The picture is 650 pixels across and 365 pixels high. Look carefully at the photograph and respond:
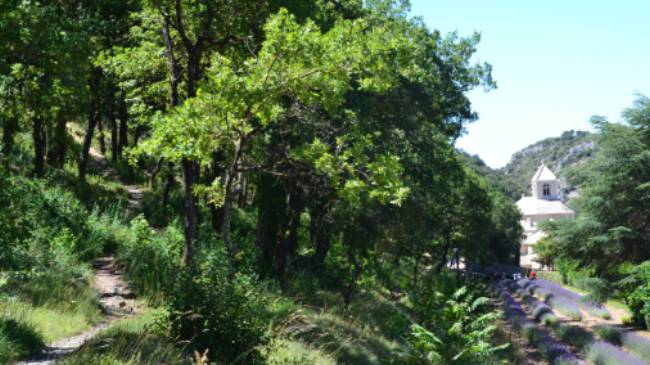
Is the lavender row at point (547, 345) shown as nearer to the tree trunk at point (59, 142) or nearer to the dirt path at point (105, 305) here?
the dirt path at point (105, 305)

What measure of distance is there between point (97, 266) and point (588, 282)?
21.2 metres

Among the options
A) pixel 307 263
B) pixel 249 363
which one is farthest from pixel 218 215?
pixel 249 363

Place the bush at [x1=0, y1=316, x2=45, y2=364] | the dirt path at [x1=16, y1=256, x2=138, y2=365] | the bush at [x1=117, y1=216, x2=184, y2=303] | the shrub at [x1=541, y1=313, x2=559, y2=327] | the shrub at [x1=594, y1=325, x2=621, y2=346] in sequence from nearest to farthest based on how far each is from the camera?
the bush at [x1=0, y1=316, x2=45, y2=364] < the dirt path at [x1=16, y1=256, x2=138, y2=365] < the bush at [x1=117, y1=216, x2=184, y2=303] < the shrub at [x1=594, y1=325, x2=621, y2=346] < the shrub at [x1=541, y1=313, x2=559, y2=327]

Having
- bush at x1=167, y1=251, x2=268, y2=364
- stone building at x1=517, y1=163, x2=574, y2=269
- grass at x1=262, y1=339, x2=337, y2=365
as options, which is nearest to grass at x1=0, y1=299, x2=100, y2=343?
bush at x1=167, y1=251, x2=268, y2=364

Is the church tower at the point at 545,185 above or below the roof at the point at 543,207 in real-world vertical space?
above

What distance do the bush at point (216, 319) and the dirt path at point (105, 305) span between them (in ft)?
4.05

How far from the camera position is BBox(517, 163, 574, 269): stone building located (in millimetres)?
115562

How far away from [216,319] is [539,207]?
12724 cm

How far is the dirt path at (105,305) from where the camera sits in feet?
23.0

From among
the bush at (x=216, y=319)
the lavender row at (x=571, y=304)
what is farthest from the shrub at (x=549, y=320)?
the bush at (x=216, y=319)

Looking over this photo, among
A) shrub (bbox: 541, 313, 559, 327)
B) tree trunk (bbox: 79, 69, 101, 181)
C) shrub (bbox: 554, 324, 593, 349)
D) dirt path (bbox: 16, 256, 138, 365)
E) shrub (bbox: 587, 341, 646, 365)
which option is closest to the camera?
dirt path (bbox: 16, 256, 138, 365)

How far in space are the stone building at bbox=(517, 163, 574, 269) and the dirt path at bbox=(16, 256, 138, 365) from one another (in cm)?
10559

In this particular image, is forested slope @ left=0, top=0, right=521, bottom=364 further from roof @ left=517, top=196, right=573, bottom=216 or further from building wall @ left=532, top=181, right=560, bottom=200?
building wall @ left=532, top=181, right=560, bottom=200

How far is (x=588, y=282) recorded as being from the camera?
25.9m
